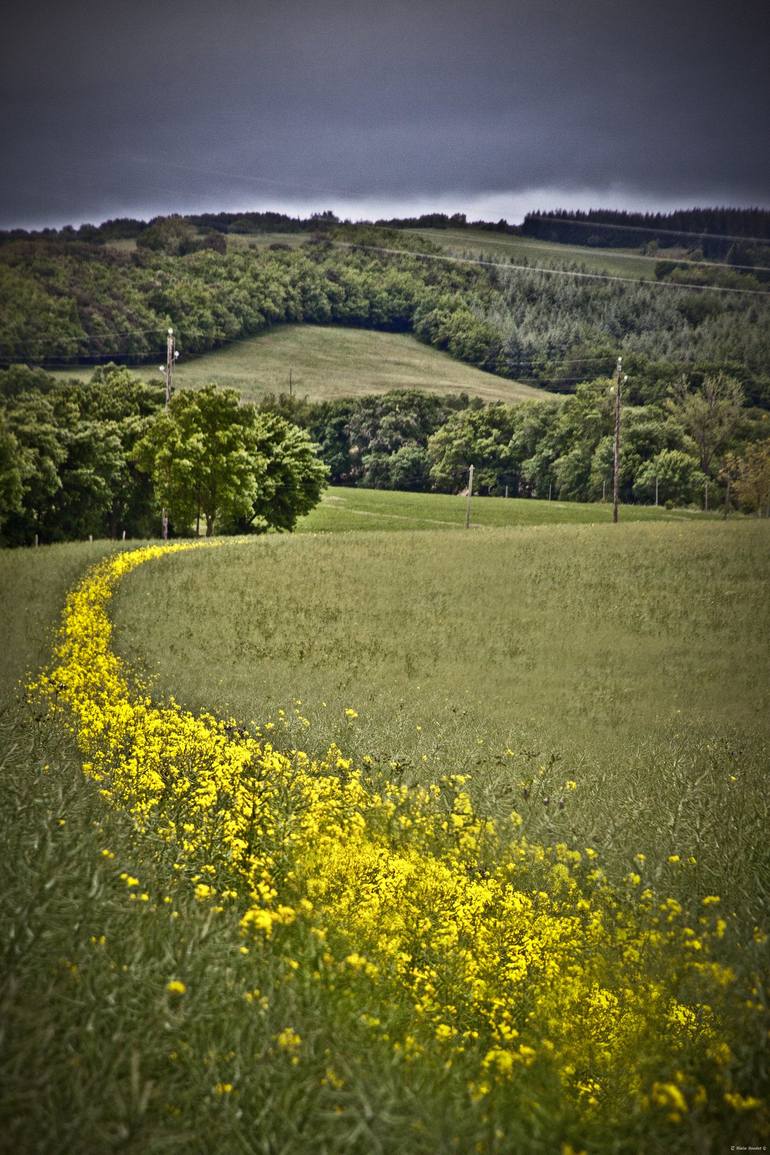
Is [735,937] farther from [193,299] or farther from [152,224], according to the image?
[152,224]

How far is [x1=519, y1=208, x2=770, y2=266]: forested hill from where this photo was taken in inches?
5561

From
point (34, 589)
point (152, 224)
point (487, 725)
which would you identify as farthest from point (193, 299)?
point (487, 725)

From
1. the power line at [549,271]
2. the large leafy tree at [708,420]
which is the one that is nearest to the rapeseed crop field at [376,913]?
the large leafy tree at [708,420]

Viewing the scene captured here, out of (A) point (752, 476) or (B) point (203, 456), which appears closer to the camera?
(B) point (203, 456)

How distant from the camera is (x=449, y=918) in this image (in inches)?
251

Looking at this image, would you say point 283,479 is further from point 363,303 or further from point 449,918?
point 363,303

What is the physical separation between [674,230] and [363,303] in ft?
216

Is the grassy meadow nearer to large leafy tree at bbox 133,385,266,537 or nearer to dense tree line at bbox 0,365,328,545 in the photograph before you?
dense tree line at bbox 0,365,328,545

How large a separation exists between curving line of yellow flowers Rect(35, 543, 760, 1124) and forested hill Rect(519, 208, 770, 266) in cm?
12026

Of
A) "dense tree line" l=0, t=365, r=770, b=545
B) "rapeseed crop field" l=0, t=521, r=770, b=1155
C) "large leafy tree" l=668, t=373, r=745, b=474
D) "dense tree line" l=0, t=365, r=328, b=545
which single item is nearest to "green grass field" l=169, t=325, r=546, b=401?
"dense tree line" l=0, t=365, r=770, b=545

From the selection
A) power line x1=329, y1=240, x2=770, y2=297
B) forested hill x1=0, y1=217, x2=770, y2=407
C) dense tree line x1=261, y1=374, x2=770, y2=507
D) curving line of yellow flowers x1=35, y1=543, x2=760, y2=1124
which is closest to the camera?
curving line of yellow flowers x1=35, y1=543, x2=760, y2=1124

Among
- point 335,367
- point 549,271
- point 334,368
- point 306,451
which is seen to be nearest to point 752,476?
point 306,451

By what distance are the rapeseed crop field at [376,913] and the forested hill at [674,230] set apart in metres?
117

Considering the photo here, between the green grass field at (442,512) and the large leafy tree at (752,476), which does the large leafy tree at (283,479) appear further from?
the large leafy tree at (752,476)
